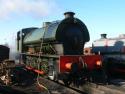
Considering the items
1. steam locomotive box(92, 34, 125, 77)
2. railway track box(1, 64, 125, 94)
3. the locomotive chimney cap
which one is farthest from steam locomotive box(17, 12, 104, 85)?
steam locomotive box(92, 34, 125, 77)

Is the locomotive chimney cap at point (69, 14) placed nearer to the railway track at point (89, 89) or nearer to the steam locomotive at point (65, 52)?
the steam locomotive at point (65, 52)

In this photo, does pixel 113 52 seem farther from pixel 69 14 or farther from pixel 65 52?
pixel 69 14

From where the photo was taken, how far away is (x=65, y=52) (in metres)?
14.6

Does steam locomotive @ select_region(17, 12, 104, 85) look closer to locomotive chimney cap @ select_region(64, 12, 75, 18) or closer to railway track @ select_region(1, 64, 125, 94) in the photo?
locomotive chimney cap @ select_region(64, 12, 75, 18)

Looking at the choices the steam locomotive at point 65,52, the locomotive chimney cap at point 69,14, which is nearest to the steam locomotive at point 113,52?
the steam locomotive at point 65,52

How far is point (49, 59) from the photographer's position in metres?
15.4

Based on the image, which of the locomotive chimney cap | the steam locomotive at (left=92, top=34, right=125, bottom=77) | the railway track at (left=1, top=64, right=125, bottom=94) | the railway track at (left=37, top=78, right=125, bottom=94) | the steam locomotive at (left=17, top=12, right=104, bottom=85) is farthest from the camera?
the steam locomotive at (left=92, top=34, right=125, bottom=77)

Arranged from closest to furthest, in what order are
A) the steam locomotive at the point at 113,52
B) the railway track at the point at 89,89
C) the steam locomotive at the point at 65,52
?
the railway track at the point at 89,89 < the steam locomotive at the point at 65,52 < the steam locomotive at the point at 113,52

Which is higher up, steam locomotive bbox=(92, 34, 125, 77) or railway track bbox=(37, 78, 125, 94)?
steam locomotive bbox=(92, 34, 125, 77)

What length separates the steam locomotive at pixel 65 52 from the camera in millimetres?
13266

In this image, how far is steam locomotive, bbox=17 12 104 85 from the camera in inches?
522

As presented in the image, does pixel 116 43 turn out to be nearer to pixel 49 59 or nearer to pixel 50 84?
pixel 49 59

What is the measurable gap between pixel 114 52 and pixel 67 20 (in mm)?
4207

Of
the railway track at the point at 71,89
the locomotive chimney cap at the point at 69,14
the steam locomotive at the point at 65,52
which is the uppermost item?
the locomotive chimney cap at the point at 69,14
